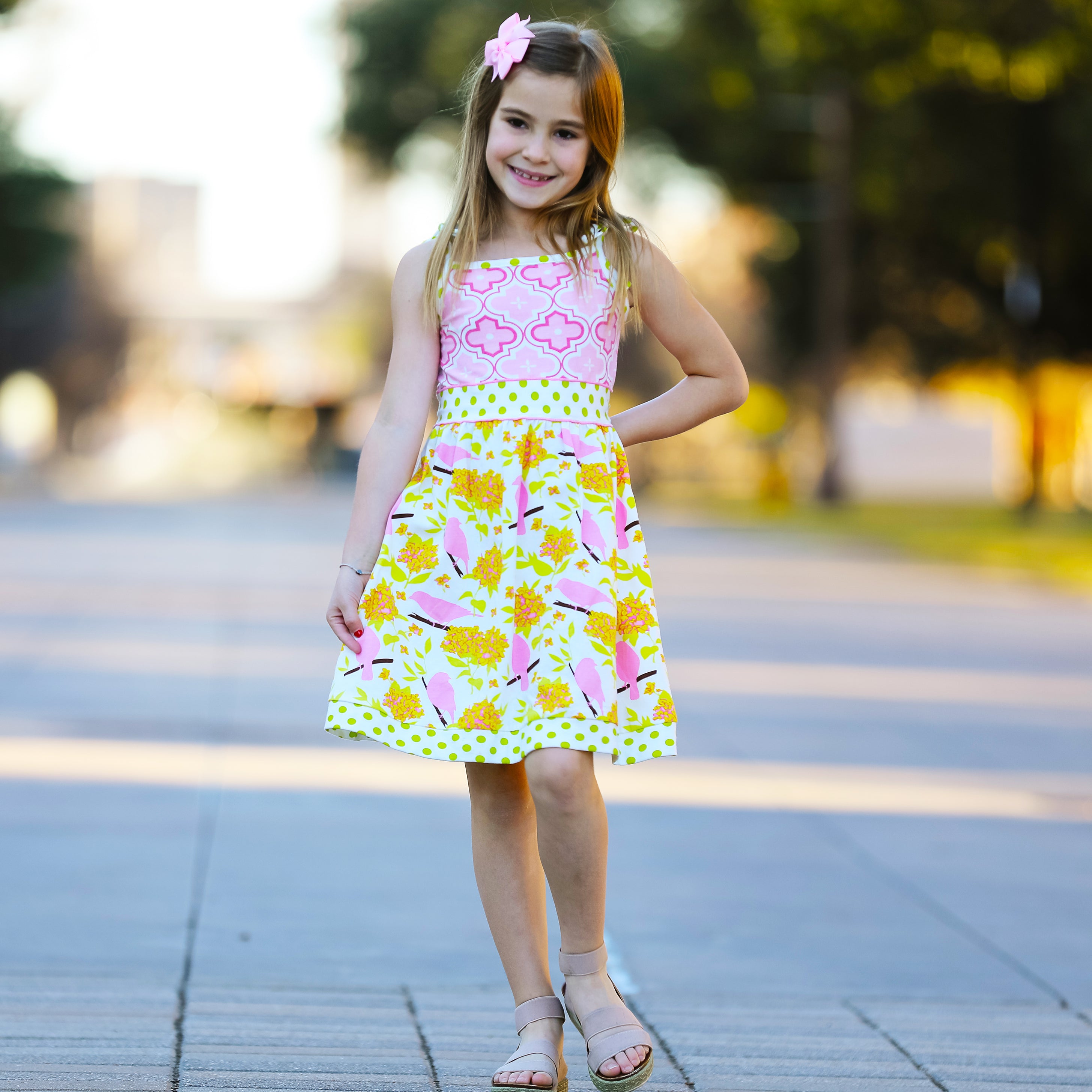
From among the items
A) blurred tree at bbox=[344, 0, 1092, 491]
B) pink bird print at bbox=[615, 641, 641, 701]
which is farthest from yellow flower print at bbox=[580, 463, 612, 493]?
blurred tree at bbox=[344, 0, 1092, 491]

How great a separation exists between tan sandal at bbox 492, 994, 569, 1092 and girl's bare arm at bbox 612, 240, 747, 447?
3.15 ft

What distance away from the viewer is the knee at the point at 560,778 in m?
2.91

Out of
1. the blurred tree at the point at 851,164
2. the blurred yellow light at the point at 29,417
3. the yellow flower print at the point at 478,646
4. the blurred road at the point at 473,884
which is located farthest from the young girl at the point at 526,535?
the blurred yellow light at the point at 29,417

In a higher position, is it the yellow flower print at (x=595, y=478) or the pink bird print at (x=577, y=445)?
the pink bird print at (x=577, y=445)

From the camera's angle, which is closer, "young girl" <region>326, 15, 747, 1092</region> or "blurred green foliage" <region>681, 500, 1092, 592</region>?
Answer: "young girl" <region>326, 15, 747, 1092</region>

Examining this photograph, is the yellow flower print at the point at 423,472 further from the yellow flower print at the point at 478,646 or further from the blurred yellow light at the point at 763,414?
the blurred yellow light at the point at 763,414

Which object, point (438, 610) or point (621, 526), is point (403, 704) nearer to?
point (438, 610)

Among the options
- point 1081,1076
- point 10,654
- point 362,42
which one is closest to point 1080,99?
point 362,42

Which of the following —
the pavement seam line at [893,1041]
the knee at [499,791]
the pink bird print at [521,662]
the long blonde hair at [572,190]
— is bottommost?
the pavement seam line at [893,1041]

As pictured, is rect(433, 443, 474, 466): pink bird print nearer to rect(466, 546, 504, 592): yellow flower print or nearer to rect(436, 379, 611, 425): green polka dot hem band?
rect(436, 379, 611, 425): green polka dot hem band

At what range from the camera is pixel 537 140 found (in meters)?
3.10

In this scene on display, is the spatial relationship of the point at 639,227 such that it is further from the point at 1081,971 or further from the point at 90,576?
the point at 90,576

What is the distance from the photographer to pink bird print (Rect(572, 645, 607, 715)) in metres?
2.92

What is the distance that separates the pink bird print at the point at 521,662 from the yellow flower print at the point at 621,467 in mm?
307
